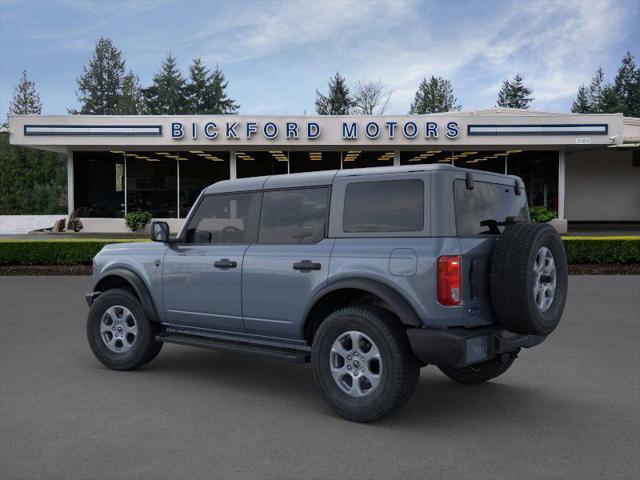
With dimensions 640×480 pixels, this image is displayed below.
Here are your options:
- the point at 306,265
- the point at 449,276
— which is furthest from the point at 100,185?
the point at 449,276

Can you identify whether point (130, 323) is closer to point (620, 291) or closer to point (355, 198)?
point (355, 198)

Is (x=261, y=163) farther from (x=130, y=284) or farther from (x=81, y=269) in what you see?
(x=130, y=284)

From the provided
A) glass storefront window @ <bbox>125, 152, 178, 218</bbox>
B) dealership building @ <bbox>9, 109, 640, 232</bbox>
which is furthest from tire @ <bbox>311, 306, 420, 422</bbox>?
glass storefront window @ <bbox>125, 152, 178, 218</bbox>

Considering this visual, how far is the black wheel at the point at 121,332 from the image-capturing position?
6352mm

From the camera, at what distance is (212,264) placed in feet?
19.1

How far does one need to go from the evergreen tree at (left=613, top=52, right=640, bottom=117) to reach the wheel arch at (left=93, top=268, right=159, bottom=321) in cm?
8057

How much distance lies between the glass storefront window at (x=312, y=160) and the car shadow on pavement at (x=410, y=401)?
2307 cm

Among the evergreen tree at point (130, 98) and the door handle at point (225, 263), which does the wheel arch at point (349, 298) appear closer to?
the door handle at point (225, 263)

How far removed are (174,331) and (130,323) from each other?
582 mm

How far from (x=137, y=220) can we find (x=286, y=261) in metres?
23.1

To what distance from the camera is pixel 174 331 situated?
248 inches

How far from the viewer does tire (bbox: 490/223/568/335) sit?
15.0 ft

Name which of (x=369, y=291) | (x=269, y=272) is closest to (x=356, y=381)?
(x=369, y=291)

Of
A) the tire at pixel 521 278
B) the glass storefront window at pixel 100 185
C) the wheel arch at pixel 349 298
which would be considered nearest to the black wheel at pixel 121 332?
the wheel arch at pixel 349 298
